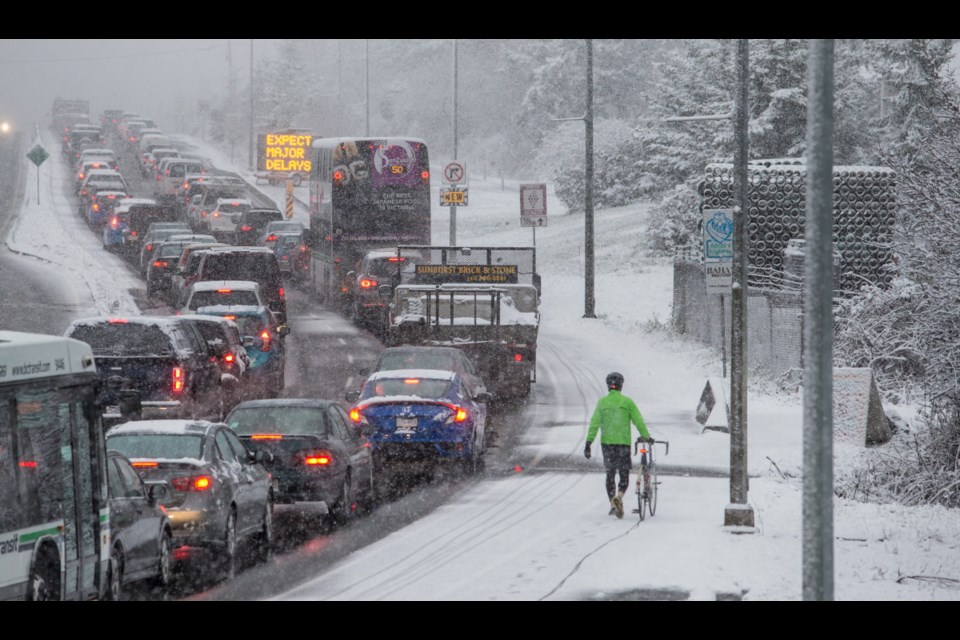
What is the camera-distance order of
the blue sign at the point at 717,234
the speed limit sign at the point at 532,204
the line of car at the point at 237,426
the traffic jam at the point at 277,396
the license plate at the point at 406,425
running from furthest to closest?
the speed limit sign at the point at 532,204
the license plate at the point at 406,425
the blue sign at the point at 717,234
the traffic jam at the point at 277,396
the line of car at the point at 237,426

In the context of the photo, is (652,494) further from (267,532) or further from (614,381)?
(267,532)

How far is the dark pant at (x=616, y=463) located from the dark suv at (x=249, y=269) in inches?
661

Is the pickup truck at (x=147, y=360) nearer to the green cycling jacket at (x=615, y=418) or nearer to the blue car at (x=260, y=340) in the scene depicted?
the blue car at (x=260, y=340)

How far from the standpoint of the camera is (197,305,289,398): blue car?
27.4 metres

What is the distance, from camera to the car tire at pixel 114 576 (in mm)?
12039

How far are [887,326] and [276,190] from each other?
74445mm

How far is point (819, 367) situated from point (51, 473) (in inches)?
224

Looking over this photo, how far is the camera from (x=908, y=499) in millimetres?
19016

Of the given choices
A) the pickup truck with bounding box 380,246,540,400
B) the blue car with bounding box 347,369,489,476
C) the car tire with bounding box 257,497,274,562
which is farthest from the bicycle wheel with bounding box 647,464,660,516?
the pickup truck with bounding box 380,246,540,400

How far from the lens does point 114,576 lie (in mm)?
12211

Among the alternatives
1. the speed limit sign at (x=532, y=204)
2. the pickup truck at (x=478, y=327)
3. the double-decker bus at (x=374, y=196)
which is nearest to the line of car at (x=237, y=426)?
the pickup truck at (x=478, y=327)
